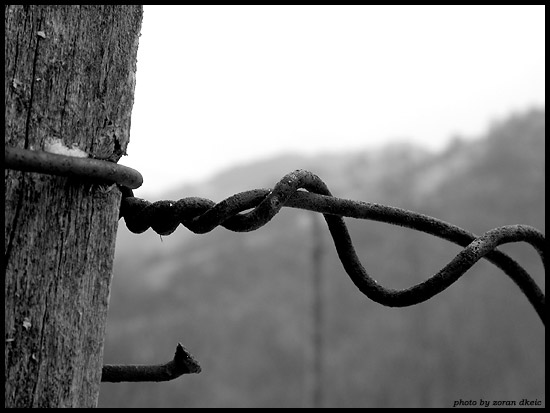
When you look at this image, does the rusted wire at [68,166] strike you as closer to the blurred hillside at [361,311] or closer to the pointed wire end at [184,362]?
the pointed wire end at [184,362]

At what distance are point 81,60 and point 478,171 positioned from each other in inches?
678

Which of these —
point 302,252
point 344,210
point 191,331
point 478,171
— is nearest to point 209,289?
point 191,331

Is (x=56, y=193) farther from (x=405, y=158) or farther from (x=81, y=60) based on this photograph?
(x=405, y=158)

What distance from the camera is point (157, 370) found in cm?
96

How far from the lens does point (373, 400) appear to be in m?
13.1

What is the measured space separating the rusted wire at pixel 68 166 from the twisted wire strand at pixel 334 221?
87 mm

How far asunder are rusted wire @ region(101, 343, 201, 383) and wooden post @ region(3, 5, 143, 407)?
0.12 m

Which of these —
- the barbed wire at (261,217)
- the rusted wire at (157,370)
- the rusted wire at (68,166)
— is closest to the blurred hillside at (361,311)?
the rusted wire at (157,370)

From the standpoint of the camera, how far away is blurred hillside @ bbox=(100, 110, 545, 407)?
13.2 m

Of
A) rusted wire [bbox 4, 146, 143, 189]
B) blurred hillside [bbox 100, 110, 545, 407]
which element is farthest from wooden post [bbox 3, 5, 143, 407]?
blurred hillside [bbox 100, 110, 545, 407]

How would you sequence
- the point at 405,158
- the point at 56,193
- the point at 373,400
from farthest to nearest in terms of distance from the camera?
the point at 405,158 → the point at 373,400 → the point at 56,193

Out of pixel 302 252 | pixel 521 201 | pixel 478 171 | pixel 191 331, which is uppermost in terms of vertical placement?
pixel 478 171

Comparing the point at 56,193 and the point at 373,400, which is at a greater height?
the point at 56,193

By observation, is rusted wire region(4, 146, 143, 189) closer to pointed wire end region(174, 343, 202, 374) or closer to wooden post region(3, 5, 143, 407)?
wooden post region(3, 5, 143, 407)
